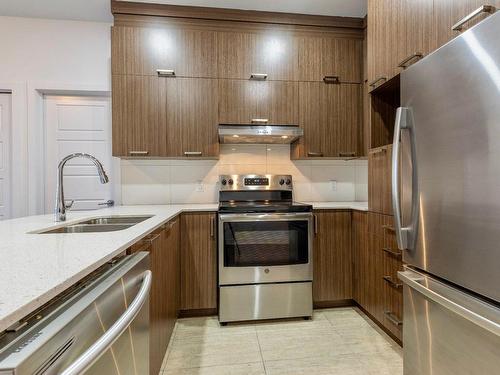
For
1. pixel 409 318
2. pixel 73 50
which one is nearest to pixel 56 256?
pixel 409 318

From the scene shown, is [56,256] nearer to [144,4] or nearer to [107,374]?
[107,374]

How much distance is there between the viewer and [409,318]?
1276mm

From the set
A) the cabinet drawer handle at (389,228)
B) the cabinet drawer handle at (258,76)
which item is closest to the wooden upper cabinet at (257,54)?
the cabinet drawer handle at (258,76)

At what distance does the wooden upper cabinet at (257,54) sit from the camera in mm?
2414

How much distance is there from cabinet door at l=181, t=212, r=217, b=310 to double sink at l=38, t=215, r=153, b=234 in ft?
1.54

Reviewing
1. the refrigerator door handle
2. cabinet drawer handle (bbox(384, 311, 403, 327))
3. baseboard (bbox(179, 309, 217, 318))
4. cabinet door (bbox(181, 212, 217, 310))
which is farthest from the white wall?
cabinet drawer handle (bbox(384, 311, 403, 327))

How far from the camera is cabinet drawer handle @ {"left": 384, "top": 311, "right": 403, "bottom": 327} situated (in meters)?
1.71

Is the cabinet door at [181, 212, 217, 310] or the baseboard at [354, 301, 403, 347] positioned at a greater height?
the cabinet door at [181, 212, 217, 310]

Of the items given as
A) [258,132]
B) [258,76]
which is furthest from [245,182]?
[258,76]

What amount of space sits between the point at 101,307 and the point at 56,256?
0.20 m

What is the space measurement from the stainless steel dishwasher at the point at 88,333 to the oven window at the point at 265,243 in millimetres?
1184

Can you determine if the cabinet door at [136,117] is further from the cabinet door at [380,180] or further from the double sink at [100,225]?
the cabinet door at [380,180]

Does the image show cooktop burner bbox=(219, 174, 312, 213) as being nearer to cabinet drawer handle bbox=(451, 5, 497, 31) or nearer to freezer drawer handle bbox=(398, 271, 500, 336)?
freezer drawer handle bbox=(398, 271, 500, 336)

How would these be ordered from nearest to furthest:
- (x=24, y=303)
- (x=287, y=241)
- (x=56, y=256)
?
(x=24, y=303) < (x=56, y=256) < (x=287, y=241)
